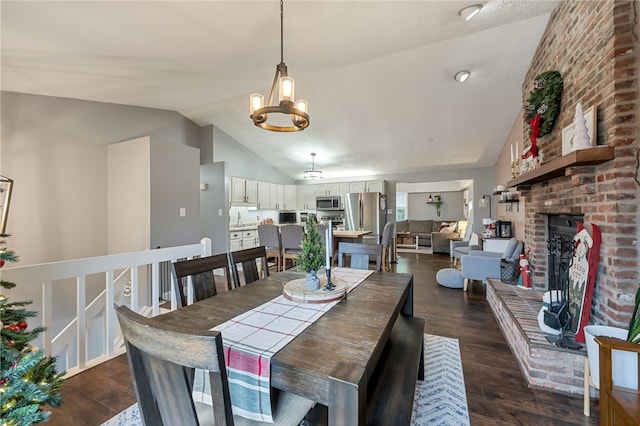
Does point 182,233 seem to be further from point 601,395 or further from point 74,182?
point 601,395

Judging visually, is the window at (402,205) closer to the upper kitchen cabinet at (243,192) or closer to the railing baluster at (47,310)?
the upper kitchen cabinet at (243,192)

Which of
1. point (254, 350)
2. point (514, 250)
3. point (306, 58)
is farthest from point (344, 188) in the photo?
point (254, 350)

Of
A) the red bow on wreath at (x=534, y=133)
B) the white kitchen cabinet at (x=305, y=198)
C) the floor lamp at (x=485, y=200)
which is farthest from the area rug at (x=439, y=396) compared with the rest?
the white kitchen cabinet at (x=305, y=198)

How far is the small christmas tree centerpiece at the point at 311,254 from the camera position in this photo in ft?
5.15

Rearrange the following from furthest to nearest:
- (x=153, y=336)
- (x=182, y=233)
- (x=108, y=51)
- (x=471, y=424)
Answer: (x=182, y=233) < (x=108, y=51) < (x=471, y=424) < (x=153, y=336)

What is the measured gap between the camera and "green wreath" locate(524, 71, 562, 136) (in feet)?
8.06

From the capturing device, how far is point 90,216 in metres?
3.71

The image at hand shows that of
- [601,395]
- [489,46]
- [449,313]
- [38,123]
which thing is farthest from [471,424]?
[38,123]

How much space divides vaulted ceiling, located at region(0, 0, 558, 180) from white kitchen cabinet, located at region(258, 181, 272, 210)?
5.45 feet

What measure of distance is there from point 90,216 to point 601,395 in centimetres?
520

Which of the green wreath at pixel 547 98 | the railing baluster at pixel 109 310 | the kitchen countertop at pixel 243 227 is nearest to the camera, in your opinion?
the railing baluster at pixel 109 310

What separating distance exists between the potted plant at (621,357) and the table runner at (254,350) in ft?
Answer: 4.46

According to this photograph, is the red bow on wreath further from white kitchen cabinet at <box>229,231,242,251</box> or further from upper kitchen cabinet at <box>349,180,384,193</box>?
white kitchen cabinet at <box>229,231,242,251</box>

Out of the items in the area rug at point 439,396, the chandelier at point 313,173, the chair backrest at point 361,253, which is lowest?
the area rug at point 439,396
